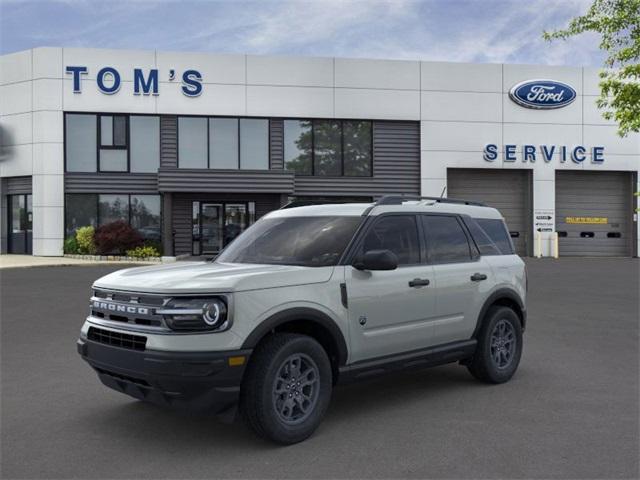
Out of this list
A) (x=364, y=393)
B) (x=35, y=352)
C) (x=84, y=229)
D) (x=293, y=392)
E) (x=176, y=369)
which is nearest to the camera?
(x=176, y=369)

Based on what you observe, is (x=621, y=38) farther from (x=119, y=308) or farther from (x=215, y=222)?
(x=215, y=222)

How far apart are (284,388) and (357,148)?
958 inches

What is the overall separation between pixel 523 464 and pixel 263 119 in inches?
967

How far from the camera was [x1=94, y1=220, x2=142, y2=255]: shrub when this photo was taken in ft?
81.6

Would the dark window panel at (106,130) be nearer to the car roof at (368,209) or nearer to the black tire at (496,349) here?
the car roof at (368,209)

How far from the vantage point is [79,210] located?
26.6 meters

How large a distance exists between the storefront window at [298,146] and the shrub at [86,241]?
28.1 feet

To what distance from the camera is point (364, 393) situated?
19.4ft

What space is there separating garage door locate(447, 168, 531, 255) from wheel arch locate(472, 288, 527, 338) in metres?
22.6

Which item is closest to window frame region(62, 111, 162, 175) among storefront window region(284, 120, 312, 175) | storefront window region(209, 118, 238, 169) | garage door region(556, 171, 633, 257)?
storefront window region(209, 118, 238, 169)

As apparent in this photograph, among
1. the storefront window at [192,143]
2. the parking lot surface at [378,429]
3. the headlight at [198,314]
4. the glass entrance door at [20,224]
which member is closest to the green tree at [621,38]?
the parking lot surface at [378,429]

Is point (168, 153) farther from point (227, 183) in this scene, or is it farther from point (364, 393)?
point (364, 393)

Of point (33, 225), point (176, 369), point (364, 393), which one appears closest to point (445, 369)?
point (364, 393)

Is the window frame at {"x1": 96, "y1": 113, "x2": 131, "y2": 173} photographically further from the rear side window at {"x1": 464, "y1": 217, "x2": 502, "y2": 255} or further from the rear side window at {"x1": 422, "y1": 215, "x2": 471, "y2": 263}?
the rear side window at {"x1": 422, "y1": 215, "x2": 471, "y2": 263}
